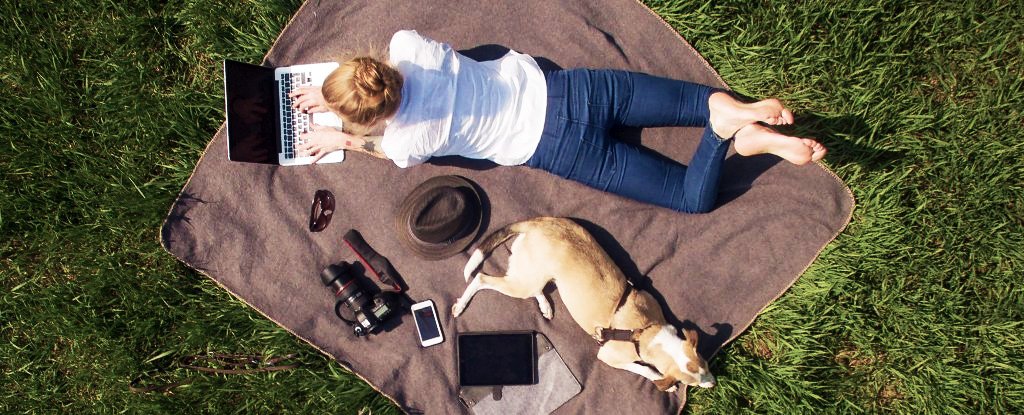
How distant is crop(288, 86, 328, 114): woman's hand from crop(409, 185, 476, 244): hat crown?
0.98m

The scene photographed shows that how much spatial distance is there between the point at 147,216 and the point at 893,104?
18.9ft

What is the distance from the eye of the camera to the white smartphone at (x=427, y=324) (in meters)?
4.20

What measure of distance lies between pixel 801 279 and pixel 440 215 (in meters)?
2.78

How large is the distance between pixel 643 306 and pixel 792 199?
142 cm

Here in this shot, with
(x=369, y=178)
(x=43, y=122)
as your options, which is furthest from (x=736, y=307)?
(x=43, y=122)

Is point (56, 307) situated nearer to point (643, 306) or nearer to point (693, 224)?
point (643, 306)

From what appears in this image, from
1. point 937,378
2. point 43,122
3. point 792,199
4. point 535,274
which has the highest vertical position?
point 43,122

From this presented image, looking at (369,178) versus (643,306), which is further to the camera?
(369,178)

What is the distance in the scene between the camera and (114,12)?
4.43 m

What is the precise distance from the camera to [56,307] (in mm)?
4277

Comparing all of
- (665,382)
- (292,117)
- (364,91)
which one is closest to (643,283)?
(665,382)

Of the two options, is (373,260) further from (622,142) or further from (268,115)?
(622,142)

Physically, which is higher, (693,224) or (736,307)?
(693,224)

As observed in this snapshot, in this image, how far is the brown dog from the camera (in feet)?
12.4
